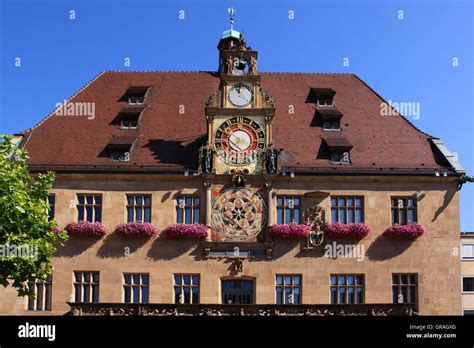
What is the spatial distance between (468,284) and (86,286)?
100.0 ft

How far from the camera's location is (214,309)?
3675 cm

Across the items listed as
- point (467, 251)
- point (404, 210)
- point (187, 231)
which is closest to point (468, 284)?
point (467, 251)

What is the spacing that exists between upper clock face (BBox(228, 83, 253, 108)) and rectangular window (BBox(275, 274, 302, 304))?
355 inches

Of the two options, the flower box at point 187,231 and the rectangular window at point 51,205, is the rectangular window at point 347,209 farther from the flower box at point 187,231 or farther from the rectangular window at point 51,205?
the rectangular window at point 51,205

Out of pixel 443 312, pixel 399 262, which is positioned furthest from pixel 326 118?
pixel 443 312

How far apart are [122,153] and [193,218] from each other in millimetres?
5164

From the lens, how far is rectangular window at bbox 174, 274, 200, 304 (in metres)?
40.7

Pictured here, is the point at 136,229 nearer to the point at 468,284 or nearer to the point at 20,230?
the point at 20,230

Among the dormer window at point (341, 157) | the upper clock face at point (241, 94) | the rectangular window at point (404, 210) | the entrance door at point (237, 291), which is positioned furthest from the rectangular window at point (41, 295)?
the rectangular window at point (404, 210)

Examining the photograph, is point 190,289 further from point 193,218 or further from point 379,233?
point 379,233

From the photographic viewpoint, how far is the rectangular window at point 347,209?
41.6 m

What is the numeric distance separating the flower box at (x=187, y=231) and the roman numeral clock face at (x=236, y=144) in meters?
3.75

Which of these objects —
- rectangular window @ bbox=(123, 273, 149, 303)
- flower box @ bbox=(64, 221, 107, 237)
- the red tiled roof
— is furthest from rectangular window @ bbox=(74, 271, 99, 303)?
the red tiled roof
